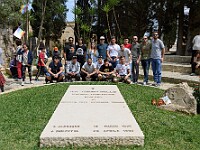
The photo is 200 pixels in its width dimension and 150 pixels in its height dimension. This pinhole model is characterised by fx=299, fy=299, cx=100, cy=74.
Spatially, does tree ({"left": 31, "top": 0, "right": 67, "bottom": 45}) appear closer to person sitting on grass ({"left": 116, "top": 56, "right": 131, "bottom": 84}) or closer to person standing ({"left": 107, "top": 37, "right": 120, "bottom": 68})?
person standing ({"left": 107, "top": 37, "right": 120, "bottom": 68})

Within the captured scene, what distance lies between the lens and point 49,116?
5629 mm

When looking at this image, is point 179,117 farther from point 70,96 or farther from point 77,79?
point 77,79

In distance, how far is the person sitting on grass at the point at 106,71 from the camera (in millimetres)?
9488

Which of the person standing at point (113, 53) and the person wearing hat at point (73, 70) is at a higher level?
the person standing at point (113, 53)

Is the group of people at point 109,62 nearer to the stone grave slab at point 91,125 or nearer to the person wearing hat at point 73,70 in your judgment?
the person wearing hat at point 73,70

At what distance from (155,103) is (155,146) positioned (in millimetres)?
2412

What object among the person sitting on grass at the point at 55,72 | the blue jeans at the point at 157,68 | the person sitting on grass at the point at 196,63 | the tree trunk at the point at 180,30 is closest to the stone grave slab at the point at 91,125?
the blue jeans at the point at 157,68

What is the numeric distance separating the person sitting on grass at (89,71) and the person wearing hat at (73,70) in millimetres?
201

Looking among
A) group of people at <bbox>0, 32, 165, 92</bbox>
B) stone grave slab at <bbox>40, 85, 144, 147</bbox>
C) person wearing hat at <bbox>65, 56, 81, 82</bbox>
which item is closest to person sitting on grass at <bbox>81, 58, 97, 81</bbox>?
group of people at <bbox>0, 32, 165, 92</bbox>

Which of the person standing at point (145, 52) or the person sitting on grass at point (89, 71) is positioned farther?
the person sitting on grass at point (89, 71)

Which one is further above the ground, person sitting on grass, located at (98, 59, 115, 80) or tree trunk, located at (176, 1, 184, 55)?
tree trunk, located at (176, 1, 184, 55)

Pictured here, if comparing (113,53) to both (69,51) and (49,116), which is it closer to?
(69,51)

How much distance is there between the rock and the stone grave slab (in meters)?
1.26

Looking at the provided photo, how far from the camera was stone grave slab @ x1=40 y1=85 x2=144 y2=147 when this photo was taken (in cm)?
411
